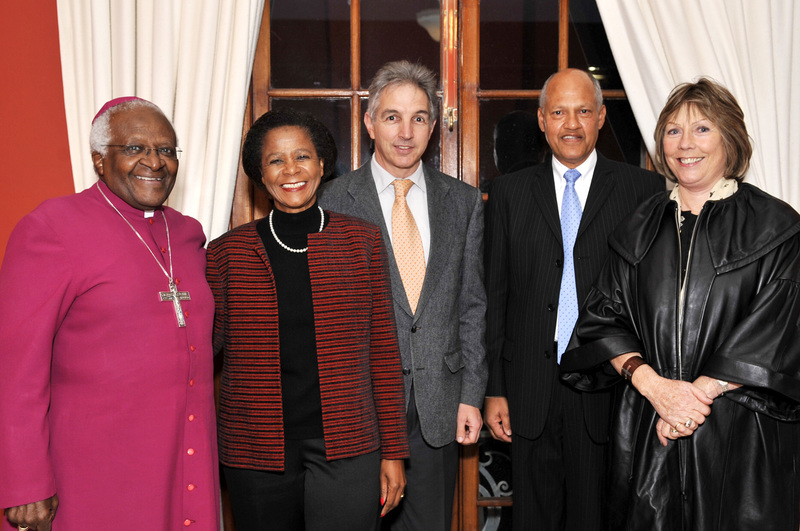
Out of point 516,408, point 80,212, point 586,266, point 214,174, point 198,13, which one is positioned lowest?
point 516,408

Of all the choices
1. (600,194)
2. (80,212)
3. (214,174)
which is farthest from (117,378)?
(600,194)

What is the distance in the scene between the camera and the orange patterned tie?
230cm

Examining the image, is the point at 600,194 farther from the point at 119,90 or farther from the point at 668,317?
the point at 119,90

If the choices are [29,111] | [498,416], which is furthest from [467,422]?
[29,111]

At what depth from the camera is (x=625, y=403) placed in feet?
6.84

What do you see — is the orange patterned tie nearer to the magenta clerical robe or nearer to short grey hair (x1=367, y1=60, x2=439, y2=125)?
short grey hair (x1=367, y1=60, x2=439, y2=125)

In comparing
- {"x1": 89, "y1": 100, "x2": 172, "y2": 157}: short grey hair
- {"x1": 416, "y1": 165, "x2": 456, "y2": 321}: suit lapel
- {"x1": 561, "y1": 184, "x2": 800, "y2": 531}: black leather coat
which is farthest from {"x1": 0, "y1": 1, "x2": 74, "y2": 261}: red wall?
{"x1": 561, "y1": 184, "x2": 800, "y2": 531}: black leather coat

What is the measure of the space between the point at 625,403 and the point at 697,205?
0.66 meters

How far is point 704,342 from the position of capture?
193 centimetres

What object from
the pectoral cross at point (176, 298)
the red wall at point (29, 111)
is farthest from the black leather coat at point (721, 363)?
the red wall at point (29, 111)

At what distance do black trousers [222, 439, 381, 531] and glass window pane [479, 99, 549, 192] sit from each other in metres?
1.54

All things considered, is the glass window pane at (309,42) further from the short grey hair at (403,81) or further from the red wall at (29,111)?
the red wall at (29,111)

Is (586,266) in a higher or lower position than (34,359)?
higher

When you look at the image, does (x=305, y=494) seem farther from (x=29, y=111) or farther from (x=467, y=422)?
(x=29, y=111)
